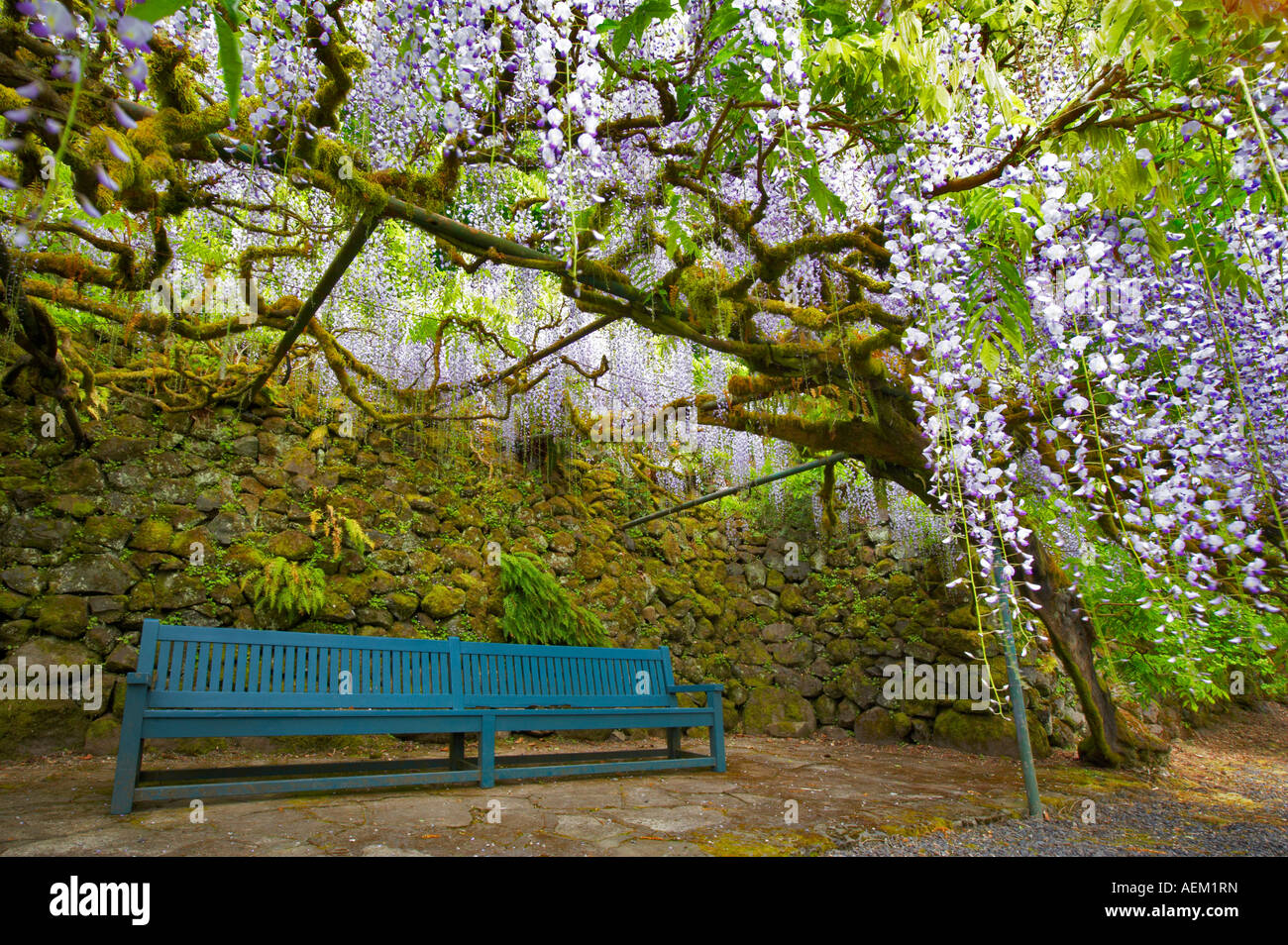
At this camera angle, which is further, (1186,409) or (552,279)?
(552,279)

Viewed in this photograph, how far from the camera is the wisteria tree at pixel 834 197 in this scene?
2029 millimetres

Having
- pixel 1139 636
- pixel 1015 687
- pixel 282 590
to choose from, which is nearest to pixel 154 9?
pixel 1015 687

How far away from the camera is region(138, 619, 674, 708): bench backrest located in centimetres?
326

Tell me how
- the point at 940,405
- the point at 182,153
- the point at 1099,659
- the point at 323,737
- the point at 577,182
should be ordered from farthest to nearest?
the point at 1099,659 → the point at 323,737 → the point at 577,182 → the point at 182,153 → the point at 940,405

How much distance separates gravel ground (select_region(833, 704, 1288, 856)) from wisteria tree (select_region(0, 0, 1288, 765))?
761 mm

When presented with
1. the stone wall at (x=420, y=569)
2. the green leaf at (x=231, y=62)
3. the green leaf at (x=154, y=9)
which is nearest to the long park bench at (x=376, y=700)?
the stone wall at (x=420, y=569)

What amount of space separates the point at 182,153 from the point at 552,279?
3702 mm

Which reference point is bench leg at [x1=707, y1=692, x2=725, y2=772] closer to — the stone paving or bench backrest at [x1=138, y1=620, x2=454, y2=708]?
the stone paving

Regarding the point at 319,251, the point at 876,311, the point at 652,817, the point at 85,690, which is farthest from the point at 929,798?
the point at 319,251

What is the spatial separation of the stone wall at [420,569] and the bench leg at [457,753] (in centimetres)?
172

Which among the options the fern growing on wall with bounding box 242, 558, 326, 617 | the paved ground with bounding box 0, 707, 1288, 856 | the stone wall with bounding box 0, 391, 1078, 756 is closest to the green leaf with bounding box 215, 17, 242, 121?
the paved ground with bounding box 0, 707, 1288, 856

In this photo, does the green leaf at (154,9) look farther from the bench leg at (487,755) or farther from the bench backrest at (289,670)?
the bench leg at (487,755)

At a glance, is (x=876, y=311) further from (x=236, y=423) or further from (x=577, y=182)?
(x=236, y=423)
